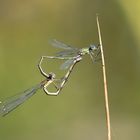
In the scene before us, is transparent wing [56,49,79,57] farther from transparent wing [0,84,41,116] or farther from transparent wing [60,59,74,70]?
transparent wing [0,84,41,116]

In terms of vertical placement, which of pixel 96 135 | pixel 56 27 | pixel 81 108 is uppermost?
pixel 56 27

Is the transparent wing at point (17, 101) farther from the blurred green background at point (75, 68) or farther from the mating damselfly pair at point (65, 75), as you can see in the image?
the blurred green background at point (75, 68)

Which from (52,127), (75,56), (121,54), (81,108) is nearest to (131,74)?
(121,54)

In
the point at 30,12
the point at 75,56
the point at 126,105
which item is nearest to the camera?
the point at 75,56

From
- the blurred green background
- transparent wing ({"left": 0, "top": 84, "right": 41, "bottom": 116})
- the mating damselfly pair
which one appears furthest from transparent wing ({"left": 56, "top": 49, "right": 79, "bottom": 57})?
the blurred green background

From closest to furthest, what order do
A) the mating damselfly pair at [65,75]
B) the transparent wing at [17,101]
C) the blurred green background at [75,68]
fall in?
1. the mating damselfly pair at [65,75]
2. the transparent wing at [17,101]
3. the blurred green background at [75,68]

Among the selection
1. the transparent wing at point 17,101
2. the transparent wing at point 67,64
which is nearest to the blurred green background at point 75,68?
the transparent wing at point 17,101

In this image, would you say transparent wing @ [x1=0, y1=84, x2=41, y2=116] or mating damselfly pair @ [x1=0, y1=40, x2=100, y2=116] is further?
transparent wing @ [x1=0, y1=84, x2=41, y2=116]

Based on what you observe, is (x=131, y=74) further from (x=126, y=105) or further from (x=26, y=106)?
(x=26, y=106)
